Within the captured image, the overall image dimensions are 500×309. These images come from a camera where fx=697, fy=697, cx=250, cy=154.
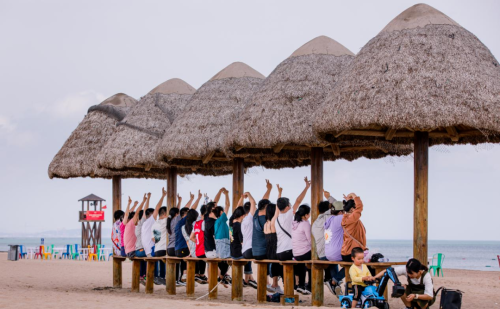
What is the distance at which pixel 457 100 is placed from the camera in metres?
9.90

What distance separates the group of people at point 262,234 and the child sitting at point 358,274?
0.05 ft

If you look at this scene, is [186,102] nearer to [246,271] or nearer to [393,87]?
[246,271]

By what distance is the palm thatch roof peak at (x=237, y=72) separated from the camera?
50.4ft

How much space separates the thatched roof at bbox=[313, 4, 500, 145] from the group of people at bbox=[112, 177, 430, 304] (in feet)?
4.28

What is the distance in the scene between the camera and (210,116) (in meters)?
14.7

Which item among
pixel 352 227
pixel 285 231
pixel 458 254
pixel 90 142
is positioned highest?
pixel 90 142

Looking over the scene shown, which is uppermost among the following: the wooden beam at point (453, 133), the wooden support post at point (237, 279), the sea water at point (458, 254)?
the wooden beam at point (453, 133)

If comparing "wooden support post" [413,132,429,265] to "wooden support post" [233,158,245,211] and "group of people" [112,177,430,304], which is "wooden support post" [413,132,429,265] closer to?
"group of people" [112,177,430,304]

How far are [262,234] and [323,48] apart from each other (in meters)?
3.82

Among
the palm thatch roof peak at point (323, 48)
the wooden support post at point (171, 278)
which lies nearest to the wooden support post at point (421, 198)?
the palm thatch roof peak at point (323, 48)

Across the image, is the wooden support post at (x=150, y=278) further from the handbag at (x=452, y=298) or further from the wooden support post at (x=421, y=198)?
the handbag at (x=452, y=298)

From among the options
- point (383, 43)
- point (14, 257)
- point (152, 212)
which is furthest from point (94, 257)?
point (383, 43)

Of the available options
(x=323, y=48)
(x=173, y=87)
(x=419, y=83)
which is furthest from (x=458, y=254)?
(x=419, y=83)

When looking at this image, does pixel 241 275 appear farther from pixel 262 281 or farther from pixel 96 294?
pixel 96 294
